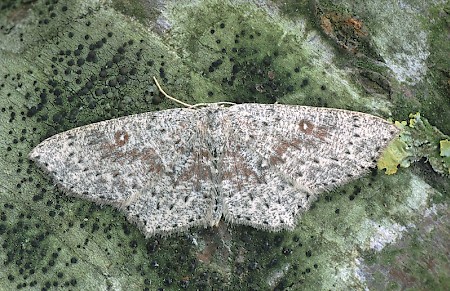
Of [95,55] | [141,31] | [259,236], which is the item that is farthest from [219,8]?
[259,236]

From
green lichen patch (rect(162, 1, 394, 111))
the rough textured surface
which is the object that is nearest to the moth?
the rough textured surface

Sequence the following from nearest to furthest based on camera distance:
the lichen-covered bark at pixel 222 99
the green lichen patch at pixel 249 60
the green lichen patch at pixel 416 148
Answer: the lichen-covered bark at pixel 222 99, the green lichen patch at pixel 416 148, the green lichen patch at pixel 249 60

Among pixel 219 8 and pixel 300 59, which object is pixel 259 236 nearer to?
pixel 300 59

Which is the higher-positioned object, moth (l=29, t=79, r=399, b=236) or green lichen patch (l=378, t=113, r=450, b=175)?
green lichen patch (l=378, t=113, r=450, b=175)

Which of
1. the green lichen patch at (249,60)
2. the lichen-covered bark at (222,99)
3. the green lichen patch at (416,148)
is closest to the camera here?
the lichen-covered bark at (222,99)

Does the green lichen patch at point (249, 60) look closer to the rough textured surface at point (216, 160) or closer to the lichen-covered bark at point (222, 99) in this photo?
the lichen-covered bark at point (222, 99)

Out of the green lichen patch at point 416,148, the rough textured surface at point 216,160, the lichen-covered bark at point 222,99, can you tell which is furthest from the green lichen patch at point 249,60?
the green lichen patch at point 416,148

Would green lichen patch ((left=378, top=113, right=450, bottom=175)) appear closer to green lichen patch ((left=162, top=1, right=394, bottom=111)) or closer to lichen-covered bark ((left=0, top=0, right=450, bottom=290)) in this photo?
lichen-covered bark ((left=0, top=0, right=450, bottom=290))

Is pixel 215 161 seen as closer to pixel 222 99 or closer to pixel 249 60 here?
pixel 222 99
